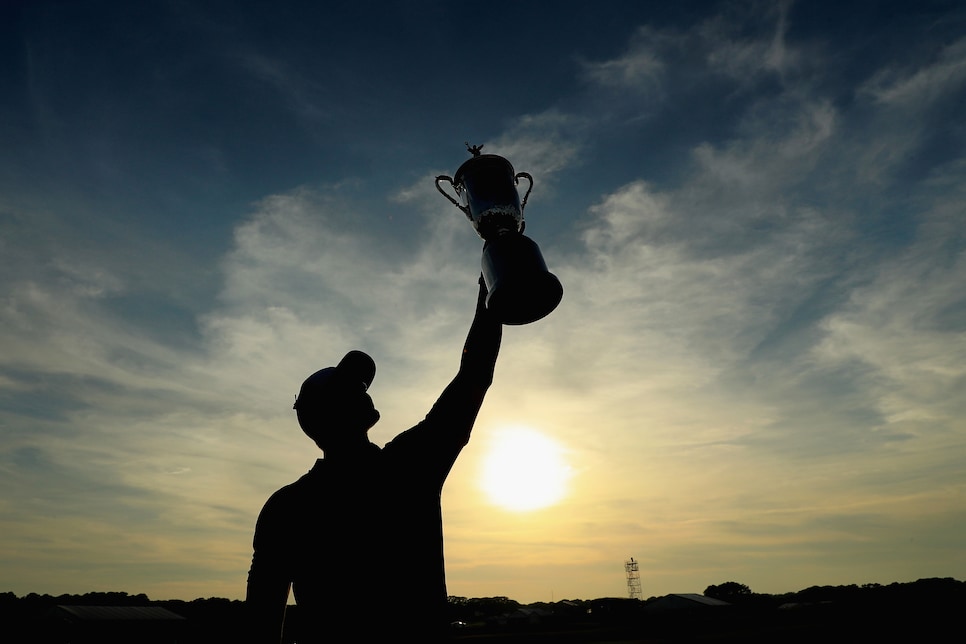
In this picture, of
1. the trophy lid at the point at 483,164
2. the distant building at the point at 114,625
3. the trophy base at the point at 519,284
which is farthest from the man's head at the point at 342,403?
the distant building at the point at 114,625

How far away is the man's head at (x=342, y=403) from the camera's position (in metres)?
2.50

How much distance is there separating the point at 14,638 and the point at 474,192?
6501cm

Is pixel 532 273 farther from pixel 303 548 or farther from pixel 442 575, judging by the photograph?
pixel 303 548

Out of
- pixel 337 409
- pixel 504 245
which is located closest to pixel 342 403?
pixel 337 409

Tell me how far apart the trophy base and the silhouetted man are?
0.14 meters

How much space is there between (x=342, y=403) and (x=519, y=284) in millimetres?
1000

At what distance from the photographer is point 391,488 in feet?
7.59

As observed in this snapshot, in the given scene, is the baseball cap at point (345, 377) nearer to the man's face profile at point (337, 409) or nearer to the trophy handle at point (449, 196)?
the man's face profile at point (337, 409)

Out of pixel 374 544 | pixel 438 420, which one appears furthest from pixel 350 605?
pixel 438 420

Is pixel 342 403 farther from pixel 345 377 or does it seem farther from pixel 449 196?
pixel 449 196

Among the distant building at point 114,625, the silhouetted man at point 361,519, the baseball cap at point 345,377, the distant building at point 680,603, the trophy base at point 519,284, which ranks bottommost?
the distant building at point 680,603

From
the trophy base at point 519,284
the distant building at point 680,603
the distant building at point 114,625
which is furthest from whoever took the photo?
the distant building at point 680,603

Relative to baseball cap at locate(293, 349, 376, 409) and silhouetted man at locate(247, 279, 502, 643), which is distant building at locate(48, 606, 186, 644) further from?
baseball cap at locate(293, 349, 376, 409)

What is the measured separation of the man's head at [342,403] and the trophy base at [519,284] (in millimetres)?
679
